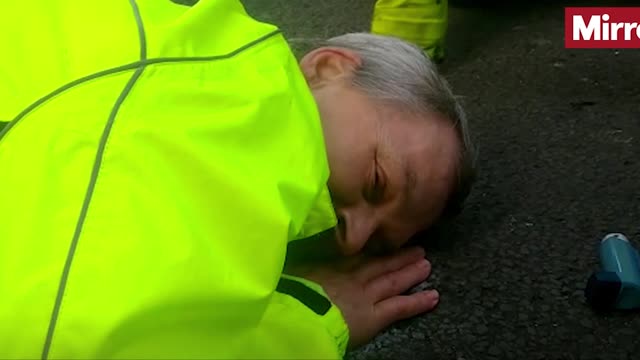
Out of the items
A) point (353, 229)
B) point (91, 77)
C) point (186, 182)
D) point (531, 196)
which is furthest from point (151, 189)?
point (531, 196)

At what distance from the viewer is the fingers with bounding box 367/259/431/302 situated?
105 cm

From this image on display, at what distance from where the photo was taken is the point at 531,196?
123cm

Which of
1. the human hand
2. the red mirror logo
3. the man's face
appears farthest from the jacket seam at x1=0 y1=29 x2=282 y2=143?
the red mirror logo

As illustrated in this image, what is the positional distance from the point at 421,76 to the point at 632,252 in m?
0.31

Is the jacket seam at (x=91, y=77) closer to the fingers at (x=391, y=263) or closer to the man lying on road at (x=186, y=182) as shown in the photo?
the man lying on road at (x=186, y=182)

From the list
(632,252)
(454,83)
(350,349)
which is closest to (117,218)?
(350,349)

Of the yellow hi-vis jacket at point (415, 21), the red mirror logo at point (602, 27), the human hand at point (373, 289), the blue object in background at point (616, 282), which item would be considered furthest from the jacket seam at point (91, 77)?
the red mirror logo at point (602, 27)

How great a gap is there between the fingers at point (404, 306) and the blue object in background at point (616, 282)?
17 centimetres

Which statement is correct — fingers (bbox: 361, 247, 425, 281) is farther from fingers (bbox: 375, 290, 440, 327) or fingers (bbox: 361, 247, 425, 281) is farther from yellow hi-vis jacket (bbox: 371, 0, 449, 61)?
yellow hi-vis jacket (bbox: 371, 0, 449, 61)

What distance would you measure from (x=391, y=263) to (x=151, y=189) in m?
0.44

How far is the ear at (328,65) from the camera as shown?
41.8 inches

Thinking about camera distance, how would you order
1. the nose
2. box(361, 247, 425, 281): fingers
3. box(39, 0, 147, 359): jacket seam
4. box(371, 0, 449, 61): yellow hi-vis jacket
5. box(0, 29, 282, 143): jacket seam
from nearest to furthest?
box(39, 0, 147, 359): jacket seam < box(0, 29, 282, 143): jacket seam < the nose < box(361, 247, 425, 281): fingers < box(371, 0, 449, 61): yellow hi-vis jacket

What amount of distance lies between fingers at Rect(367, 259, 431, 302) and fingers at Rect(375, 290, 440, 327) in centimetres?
1

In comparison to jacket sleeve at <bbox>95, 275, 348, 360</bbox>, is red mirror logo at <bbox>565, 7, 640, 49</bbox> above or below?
below
